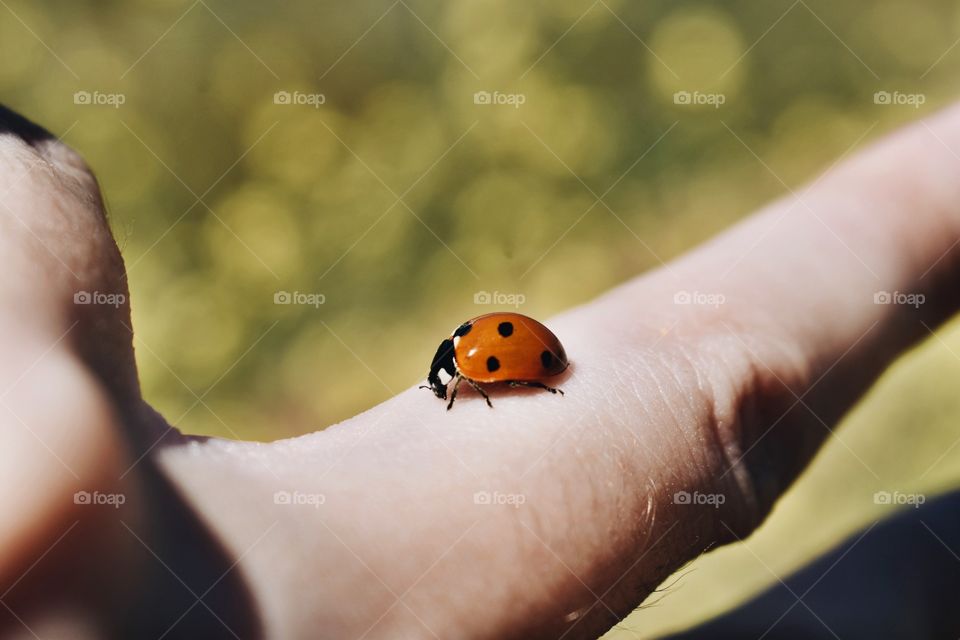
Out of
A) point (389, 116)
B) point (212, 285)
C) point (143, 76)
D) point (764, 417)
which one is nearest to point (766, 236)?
point (764, 417)
